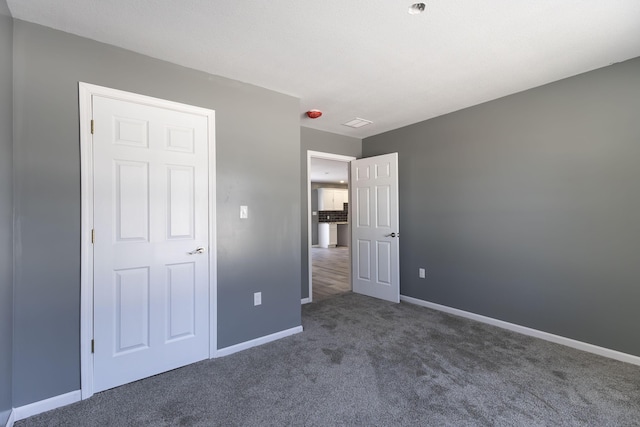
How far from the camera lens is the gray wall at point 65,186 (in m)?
1.79

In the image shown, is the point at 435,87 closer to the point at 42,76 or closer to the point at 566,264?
the point at 566,264

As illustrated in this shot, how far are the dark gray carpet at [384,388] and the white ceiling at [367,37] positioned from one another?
2.44 metres

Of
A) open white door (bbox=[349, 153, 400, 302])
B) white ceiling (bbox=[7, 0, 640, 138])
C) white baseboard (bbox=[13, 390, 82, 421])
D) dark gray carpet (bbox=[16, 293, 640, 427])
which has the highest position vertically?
white ceiling (bbox=[7, 0, 640, 138])

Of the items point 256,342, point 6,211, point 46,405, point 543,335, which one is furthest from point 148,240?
point 543,335

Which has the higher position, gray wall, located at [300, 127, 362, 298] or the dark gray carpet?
gray wall, located at [300, 127, 362, 298]

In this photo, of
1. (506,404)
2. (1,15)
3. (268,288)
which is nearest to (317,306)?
(268,288)

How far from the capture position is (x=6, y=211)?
1650 mm

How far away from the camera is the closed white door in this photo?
6.68 feet

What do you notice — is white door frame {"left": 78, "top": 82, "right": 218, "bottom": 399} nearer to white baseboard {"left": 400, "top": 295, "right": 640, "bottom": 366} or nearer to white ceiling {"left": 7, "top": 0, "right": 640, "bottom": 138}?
white ceiling {"left": 7, "top": 0, "right": 640, "bottom": 138}

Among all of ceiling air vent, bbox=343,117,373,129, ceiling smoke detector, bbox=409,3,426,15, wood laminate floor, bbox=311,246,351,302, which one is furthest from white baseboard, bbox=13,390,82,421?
ceiling air vent, bbox=343,117,373,129

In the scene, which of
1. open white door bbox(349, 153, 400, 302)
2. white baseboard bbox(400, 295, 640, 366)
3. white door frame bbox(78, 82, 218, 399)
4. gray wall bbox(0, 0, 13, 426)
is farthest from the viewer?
open white door bbox(349, 153, 400, 302)

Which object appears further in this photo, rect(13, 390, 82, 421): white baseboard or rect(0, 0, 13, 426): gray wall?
rect(13, 390, 82, 421): white baseboard

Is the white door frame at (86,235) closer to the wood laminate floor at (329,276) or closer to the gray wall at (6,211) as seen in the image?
the gray wall at (6,211)

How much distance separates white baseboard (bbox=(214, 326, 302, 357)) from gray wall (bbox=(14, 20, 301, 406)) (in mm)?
55
